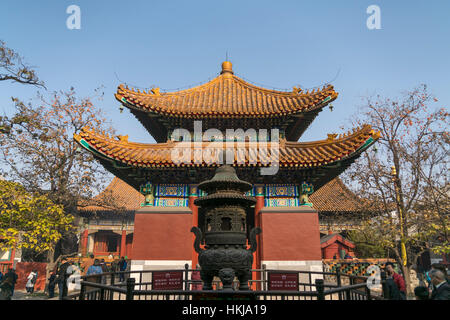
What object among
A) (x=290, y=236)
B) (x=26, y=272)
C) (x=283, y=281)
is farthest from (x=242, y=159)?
(x=26, y=272)

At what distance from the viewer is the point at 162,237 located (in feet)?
32.5

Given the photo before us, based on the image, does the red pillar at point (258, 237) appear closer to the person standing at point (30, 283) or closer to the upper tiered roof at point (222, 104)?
the upper tiered roof at point (222, 104)

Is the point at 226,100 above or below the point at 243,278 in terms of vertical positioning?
above

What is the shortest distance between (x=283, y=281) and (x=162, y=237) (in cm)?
432

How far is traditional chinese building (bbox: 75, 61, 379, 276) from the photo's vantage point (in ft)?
31.9

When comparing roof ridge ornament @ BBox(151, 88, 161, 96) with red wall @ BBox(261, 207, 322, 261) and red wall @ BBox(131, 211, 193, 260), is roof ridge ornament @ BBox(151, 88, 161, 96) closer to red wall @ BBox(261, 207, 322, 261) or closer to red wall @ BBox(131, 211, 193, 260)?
red wall @ BBox(131, 211, 193, 260)

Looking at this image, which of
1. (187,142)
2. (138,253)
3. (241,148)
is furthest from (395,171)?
(138,253)

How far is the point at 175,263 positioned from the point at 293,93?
819cm

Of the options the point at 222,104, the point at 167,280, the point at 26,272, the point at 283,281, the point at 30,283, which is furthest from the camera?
the point at 26,272

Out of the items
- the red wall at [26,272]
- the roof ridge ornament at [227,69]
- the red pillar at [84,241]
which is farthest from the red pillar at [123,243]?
the roof ridge ornament at [227,69]

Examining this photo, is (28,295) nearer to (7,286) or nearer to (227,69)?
(7,286)

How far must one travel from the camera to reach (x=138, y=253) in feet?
32.0

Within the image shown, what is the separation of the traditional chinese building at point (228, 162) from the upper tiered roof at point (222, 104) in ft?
0.13

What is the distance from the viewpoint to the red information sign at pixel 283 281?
288 inches
